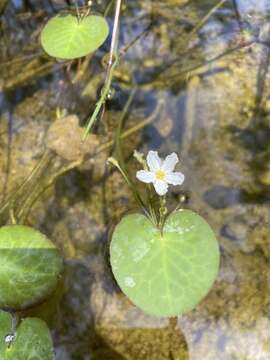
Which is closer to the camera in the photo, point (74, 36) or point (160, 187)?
point (160, 187)

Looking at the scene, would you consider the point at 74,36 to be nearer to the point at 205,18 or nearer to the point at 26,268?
the point at 205,18

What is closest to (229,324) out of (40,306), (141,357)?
(141,357)

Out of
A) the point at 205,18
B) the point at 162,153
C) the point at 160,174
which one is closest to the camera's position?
the point at 160,174

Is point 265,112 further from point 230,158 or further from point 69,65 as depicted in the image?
point 69,65

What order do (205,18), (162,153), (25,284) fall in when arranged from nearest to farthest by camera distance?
(25,284) < (162,153) < (205,18)

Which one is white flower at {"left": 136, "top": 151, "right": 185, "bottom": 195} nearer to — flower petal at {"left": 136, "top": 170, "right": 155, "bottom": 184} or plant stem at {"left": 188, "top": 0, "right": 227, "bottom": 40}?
flower petal at {"left": 136, "top": 170, "right": 155, "bottom": 184}

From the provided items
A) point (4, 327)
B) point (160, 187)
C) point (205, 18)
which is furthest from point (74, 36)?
point (4, 327)

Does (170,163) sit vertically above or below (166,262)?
above
